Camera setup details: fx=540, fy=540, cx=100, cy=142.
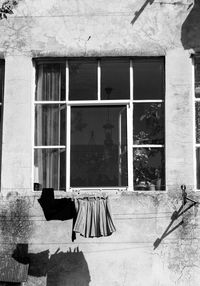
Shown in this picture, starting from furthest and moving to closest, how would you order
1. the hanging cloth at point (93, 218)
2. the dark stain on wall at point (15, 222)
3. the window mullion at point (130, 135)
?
the window mullion at point (130, 135) < the dark stain on wall at point (15, 222) < the hanging cloth at point (93, 218)

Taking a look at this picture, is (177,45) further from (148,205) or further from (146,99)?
(148,205)

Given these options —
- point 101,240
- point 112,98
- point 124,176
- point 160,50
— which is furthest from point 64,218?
point 160,50

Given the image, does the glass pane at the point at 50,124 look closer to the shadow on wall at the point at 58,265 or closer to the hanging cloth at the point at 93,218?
the hanging cloth at the point at 93,218

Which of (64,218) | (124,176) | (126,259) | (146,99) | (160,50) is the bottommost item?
(126,259)

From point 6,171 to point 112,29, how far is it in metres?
3.06

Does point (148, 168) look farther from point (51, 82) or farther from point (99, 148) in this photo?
point (51, 82)

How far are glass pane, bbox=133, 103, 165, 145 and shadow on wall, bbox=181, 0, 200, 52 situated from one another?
1144mm

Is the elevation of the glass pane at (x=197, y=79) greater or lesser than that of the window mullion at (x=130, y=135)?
greater

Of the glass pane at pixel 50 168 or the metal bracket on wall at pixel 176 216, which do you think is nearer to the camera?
the metal bracket on wall at pixel 176 216

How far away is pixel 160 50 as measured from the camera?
9336mm

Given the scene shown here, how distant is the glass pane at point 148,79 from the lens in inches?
372

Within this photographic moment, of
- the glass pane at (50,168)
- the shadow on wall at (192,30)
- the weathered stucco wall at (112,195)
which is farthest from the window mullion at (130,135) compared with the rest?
the glass pane at (50,168)

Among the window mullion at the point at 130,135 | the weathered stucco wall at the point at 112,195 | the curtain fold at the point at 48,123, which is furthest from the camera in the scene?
the curtain fold at the point at 48,123

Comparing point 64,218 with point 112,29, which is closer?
point 64,218
